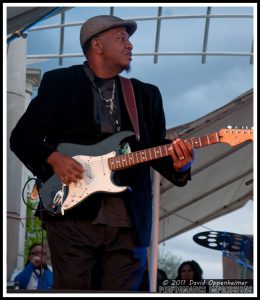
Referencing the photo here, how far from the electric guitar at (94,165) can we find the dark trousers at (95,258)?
158mm

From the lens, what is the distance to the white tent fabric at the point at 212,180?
929cm

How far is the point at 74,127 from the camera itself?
4242 millimetres

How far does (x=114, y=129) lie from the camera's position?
4.25 m

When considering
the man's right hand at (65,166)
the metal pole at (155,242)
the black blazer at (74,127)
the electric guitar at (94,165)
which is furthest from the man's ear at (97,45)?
the metal pole at (155,242)

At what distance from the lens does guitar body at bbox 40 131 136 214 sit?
417 cm

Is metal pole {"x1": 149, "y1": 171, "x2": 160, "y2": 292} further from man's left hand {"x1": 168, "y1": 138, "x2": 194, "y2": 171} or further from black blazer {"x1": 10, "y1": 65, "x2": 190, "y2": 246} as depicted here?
man's left hand {"x1": 168, "y1": 138, "x2": 194, "y2": 171}

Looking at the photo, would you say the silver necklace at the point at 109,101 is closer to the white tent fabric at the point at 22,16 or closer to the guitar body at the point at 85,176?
the guitar body at the point at 85,176

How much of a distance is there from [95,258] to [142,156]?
0.58 meters

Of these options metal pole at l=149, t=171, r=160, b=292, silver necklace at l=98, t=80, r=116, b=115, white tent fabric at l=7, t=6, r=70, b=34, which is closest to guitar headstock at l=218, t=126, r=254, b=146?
silver necklace at l=98, t=80, r=116, b=115

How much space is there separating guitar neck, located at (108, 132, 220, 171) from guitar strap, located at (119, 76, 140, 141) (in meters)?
0.11

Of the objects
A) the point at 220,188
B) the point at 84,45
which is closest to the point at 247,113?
the point at 220,188

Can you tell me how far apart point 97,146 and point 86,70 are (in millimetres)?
443

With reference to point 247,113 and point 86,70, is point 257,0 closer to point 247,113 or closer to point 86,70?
point 86,70

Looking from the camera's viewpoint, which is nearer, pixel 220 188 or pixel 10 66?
pixel 10 66
